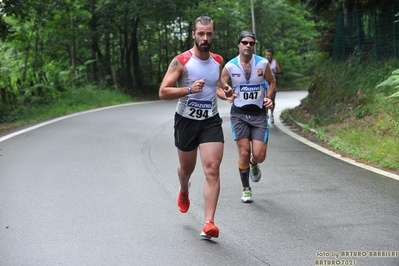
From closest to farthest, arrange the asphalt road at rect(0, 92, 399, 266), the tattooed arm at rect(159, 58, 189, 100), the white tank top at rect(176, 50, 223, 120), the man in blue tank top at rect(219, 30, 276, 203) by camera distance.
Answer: the asphalt road at rect(0, 92, 399, 266), the tattooed arm at rect(159, 58, 189, 100), the white tank top at rect(176, 50, 223, 120), the man in blue tank top at rect(219, 30, 276, 203)

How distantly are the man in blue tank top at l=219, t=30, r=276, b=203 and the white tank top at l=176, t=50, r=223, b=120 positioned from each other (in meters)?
1.44

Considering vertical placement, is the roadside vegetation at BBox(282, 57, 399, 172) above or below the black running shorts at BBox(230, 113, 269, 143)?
below

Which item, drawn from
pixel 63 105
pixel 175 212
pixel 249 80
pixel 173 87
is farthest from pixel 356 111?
pixel 63 105

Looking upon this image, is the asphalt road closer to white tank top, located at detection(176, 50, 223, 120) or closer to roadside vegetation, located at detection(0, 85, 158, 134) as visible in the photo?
white tank top, located at detection(176, 50, 223, 120)

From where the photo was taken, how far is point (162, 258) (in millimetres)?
5332

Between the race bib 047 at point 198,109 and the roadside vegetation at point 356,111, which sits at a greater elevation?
the race bib 047 at point 198,109

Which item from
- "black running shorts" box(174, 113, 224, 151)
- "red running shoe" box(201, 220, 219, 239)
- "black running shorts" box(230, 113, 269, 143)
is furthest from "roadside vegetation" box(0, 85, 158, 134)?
"red running shoe" box(201, 220, 219, 239)

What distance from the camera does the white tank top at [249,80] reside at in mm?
7598

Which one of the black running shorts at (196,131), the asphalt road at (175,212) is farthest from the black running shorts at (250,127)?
the black running shorts at (196,131)

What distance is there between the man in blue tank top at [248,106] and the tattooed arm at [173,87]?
1.66m

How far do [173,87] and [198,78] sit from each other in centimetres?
26

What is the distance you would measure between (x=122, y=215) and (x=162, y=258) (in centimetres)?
170

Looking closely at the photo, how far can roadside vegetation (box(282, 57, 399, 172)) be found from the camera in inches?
423

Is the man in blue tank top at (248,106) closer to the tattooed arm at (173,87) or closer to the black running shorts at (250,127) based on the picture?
the black running shorts at (250,127)
